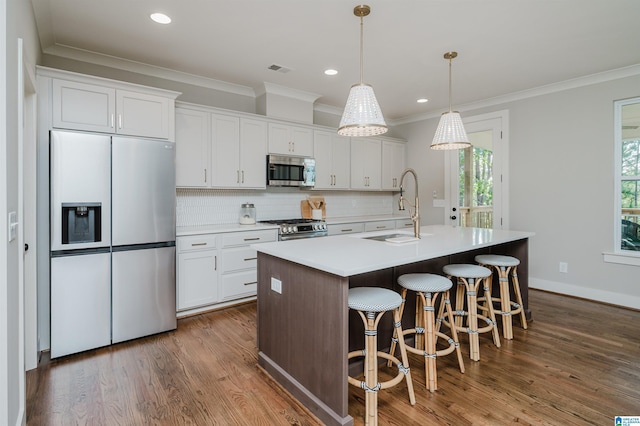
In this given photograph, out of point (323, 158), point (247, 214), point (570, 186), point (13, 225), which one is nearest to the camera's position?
point (13, 225)

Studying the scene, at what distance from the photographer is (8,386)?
4.70 feet

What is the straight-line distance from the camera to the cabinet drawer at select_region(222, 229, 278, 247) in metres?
3.62

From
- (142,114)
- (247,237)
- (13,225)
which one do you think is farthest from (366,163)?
(13,225)

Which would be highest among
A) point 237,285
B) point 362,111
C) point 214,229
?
point 362,111

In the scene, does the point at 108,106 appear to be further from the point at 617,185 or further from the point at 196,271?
the point at 617,185

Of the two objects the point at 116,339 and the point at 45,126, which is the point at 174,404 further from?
the point at 45,126

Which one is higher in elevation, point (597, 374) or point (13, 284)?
point (13, 284)

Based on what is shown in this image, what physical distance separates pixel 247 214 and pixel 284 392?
8.37 feet

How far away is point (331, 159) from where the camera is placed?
→ 493cm

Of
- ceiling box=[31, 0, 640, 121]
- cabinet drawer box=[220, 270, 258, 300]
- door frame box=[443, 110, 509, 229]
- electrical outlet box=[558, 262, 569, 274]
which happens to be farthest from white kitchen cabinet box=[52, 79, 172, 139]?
electrical outlet box=[558, 262, 569, 274]

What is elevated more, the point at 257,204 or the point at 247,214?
the point at 257,204

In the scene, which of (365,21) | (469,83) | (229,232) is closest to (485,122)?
(469,83)

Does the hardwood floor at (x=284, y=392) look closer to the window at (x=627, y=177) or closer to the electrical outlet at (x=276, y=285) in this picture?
the electrical outlet at (x=276, y=285)

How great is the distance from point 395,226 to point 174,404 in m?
4.28
